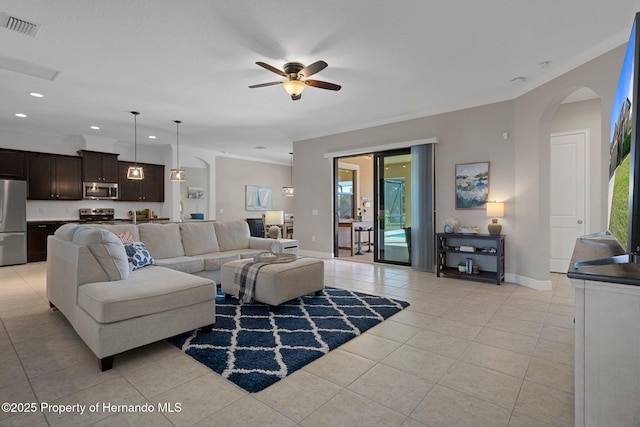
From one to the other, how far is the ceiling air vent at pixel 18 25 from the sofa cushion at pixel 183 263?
2.64 m

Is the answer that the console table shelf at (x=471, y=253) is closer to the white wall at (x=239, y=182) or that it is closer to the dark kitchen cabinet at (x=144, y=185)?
the white wall at (x=239, y=182)

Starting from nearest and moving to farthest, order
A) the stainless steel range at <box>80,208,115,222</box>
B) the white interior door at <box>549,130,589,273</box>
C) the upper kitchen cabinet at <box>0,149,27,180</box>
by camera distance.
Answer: the white interior door at <box>549,130,589,273</box>, the upper kitchen cabinet at <box>0,149,27,180</box>, the stainless steel range at <box>80,208,115,222</box>

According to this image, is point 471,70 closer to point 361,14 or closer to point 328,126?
point 361,14

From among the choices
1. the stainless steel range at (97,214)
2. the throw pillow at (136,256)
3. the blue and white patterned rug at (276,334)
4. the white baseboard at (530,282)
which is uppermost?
the stainless steel range at (97,214)

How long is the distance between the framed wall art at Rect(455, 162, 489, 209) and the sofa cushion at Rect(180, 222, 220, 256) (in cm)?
410

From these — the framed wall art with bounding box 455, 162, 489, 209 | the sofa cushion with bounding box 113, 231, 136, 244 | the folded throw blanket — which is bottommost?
the folded throw blanket

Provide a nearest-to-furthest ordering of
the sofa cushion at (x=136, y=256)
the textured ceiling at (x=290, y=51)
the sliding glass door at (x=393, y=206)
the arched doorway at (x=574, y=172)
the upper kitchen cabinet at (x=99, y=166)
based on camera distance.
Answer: the textured ceiling at (x=290, y=51)
the sofa cushion at (x=136, y=256)
the arched doorway at (x=574, y=172)
the sliding glass door at (x=393, y=206)
the upper kitchen cabinet at (x=99, y=166)

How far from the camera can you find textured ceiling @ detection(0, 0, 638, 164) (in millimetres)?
2654

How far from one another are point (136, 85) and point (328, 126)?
11.7 feet

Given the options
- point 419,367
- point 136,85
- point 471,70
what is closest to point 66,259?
point 136,85

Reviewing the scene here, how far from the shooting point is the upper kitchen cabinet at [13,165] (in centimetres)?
629

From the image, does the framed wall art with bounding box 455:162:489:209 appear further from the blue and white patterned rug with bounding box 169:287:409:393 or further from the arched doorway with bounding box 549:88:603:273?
the blue and white patterned rug with bounding box 169:287:409:393

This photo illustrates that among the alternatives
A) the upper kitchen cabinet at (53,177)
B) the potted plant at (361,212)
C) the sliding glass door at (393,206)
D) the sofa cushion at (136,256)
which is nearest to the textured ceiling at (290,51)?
the sliding glass door at (393,206)

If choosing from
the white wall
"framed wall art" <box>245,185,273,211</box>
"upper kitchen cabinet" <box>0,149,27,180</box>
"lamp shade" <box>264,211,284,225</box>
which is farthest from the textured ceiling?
"framed wall art" <box>245,185,273,211</box>
